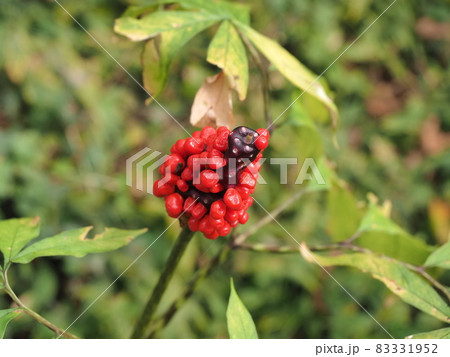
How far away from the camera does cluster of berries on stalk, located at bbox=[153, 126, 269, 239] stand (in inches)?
27.3

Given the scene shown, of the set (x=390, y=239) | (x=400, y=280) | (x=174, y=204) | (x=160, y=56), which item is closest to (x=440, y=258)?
(x=400, y=280)

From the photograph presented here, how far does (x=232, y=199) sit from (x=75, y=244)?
340mm

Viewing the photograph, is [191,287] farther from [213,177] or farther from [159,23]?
[159,23]

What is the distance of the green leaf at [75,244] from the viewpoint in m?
0.83

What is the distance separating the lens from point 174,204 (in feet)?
2.47

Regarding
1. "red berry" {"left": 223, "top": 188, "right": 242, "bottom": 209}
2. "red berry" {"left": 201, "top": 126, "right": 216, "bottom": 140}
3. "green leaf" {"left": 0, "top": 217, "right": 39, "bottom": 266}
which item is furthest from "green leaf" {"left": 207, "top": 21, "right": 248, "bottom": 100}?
"green leaf" {"left": 0, "top": 217, "right": 39, "bottom": 266}

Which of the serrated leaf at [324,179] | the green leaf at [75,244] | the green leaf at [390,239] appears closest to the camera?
the green leaf at [75,244]


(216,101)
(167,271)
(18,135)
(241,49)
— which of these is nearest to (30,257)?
(167,271)

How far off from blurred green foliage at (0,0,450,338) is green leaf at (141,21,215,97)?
21.0 inches

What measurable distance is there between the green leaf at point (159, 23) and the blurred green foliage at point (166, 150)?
0.51 metres

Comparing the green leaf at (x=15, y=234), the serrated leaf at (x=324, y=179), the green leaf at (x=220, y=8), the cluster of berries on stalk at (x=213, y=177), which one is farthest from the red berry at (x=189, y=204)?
the serrated leaf at (x=324, y=179)

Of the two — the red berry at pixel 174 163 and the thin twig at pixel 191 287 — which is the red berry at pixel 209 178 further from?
the thin twig at pixel 191 287

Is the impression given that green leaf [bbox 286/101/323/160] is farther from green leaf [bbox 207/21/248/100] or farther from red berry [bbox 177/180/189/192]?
red berry [bbox 177/180/189/192]

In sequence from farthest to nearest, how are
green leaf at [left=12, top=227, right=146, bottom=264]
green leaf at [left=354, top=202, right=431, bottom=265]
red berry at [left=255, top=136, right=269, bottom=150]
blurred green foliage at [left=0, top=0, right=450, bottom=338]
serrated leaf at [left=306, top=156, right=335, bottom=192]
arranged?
blurred green foliage at [left=0, top=0, right=450, bottom=338]
serrated leaf at [left=306, top=156, right=335, bottom=192]
green leaf at [left=354, top=202, right=431, bottom=265]
green leaf at [left=12, top=227, right=146, bottom=264]
red berry at [left=255, top=136, right=269, bottom=150]
